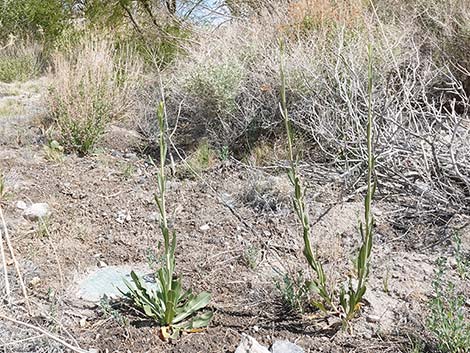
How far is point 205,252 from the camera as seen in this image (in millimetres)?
2789

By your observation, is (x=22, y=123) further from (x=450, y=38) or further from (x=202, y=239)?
(x=450, y=38)

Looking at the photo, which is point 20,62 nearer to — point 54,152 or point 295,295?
point 54,152

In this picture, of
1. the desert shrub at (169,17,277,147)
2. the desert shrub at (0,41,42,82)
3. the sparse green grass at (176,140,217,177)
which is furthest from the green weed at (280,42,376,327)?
the desert shrub at (0,41,42,82)

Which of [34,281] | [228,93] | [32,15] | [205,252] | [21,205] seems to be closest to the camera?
[34,281]

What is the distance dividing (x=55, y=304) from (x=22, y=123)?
3.75m

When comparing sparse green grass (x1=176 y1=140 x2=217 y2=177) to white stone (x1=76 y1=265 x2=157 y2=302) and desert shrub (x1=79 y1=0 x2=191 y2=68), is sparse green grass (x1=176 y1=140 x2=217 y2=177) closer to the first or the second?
white stone (x1=76 y1=265 x2=157 y2=302)

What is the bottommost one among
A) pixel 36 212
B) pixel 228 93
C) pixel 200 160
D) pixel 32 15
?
pixel 200 160

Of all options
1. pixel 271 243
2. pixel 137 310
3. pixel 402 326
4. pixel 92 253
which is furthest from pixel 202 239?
pixel 402 326

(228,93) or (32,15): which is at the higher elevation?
(32,15)

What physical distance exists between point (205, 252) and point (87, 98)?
2620mm

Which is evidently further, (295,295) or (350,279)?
(295,295)

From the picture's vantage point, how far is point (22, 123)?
5473 millimetres

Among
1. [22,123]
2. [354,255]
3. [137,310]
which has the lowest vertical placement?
[354,255]

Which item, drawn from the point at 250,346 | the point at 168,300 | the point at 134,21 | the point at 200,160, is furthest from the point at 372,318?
the point at 134,21
